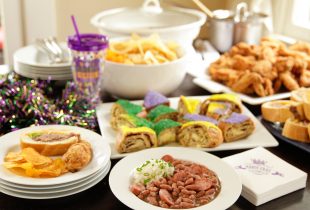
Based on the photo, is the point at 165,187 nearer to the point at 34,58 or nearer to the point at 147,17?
the point at 34,58

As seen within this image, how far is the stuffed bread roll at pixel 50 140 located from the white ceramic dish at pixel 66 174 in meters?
0.03

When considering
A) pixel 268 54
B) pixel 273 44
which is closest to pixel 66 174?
pixel 268 54

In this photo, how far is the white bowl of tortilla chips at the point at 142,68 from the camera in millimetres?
1484

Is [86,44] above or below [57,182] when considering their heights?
above

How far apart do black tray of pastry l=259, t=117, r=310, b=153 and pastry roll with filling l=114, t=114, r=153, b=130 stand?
36 centimetres

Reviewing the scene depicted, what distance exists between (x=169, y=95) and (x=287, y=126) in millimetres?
488

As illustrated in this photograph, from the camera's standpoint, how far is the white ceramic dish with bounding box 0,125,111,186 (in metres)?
0.97

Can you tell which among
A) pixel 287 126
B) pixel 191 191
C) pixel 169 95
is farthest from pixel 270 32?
pixel 191 191

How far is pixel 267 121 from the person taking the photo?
139cm

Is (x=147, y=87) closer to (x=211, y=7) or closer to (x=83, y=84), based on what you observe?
(x=83, y=84)

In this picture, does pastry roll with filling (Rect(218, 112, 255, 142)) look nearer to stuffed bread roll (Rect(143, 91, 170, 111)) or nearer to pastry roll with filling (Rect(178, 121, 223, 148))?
pastry roll with filling (Rect(178, 121, 223, 148))

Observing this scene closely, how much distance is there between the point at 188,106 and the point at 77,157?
457 millimetres

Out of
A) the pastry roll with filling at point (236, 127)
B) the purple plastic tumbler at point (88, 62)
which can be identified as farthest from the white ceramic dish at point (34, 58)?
the pastry roll with filling at point (236, 127)

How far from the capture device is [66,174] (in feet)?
3.33
